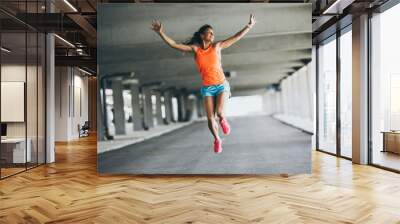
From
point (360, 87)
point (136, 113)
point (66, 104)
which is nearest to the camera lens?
point (136, 113)

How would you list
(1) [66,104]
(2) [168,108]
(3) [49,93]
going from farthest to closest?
(1) [66,104], (3) [49,93], (2) [168,108]

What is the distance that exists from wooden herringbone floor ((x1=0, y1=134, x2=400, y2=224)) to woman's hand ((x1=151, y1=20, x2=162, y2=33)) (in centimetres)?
245

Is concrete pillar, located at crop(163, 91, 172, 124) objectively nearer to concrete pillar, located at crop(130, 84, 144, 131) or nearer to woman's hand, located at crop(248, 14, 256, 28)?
concrete pillar, located at crop(130, 84, 144, 131)

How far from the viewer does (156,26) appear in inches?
231

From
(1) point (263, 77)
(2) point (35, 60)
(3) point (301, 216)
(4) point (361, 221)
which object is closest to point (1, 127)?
(2) point (35, 60)

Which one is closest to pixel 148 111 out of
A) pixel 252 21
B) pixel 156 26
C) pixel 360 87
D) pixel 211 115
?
pixel 211 115

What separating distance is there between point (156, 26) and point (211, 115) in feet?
5.59

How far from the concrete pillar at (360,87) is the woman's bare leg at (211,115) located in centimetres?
Result: 343

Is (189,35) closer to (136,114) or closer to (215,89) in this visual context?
(215,89)

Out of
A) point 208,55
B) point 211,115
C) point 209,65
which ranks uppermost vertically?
point 208,55

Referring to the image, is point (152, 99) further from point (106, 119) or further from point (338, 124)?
point (338, 124)

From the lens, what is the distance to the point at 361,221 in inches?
142

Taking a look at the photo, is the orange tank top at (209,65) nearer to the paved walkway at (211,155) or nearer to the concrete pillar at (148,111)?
the paved walkway at (211,155)

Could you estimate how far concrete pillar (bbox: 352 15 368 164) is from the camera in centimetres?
740
